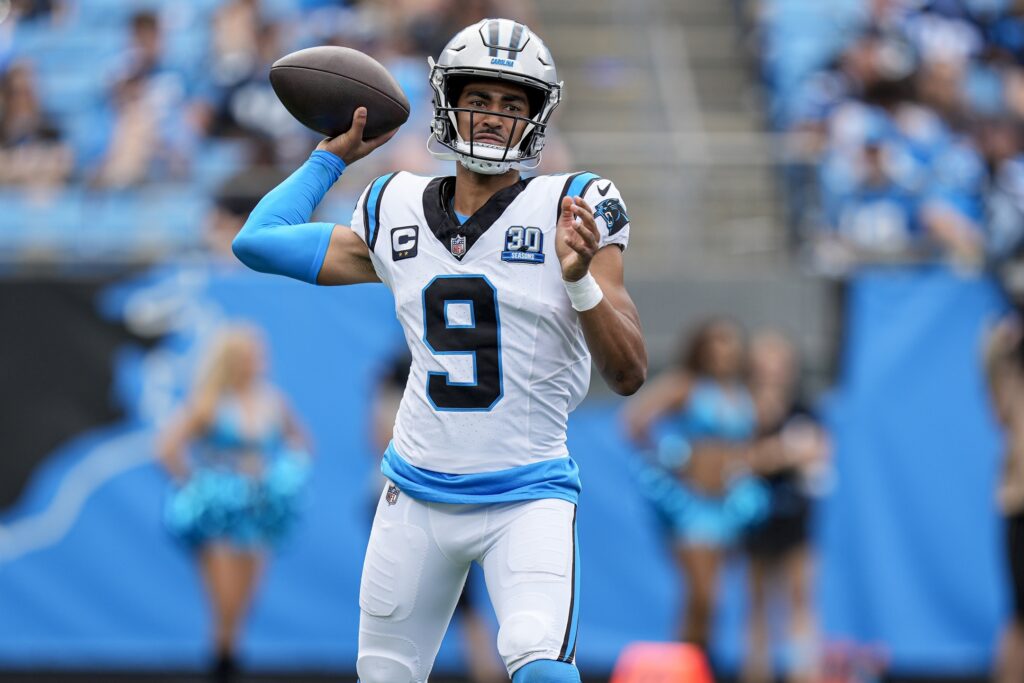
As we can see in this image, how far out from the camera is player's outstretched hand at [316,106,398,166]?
177 inches

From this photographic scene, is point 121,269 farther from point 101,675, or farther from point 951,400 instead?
point 951,400

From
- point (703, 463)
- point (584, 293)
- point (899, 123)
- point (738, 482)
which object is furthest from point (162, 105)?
point (584, 293)

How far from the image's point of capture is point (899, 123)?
33.3 ft

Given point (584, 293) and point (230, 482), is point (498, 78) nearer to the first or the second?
point (584, 293)

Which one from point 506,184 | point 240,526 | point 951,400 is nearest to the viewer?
point 506,184

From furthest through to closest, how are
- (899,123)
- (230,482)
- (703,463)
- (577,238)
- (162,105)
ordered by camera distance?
(162,105), (899,123), (703,463), (230,482), (577,238)

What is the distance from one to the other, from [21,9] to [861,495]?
7.29 meters

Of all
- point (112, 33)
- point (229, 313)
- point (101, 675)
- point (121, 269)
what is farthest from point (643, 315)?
point (112, 33)

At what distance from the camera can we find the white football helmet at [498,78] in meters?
4.22

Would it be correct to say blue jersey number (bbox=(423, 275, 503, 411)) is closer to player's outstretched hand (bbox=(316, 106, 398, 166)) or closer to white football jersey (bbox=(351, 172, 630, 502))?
white football jersey (bbox=(351, 172, 630, 502))

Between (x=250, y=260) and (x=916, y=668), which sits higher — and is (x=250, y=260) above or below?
above

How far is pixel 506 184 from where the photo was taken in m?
4.34

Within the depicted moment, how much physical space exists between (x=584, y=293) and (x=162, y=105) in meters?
7.14

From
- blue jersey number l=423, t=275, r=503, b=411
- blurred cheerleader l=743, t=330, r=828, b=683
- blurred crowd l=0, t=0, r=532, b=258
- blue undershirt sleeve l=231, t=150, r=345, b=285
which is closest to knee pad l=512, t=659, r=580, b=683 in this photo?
blue jersey number l=423, t=275, r=503, b=411
